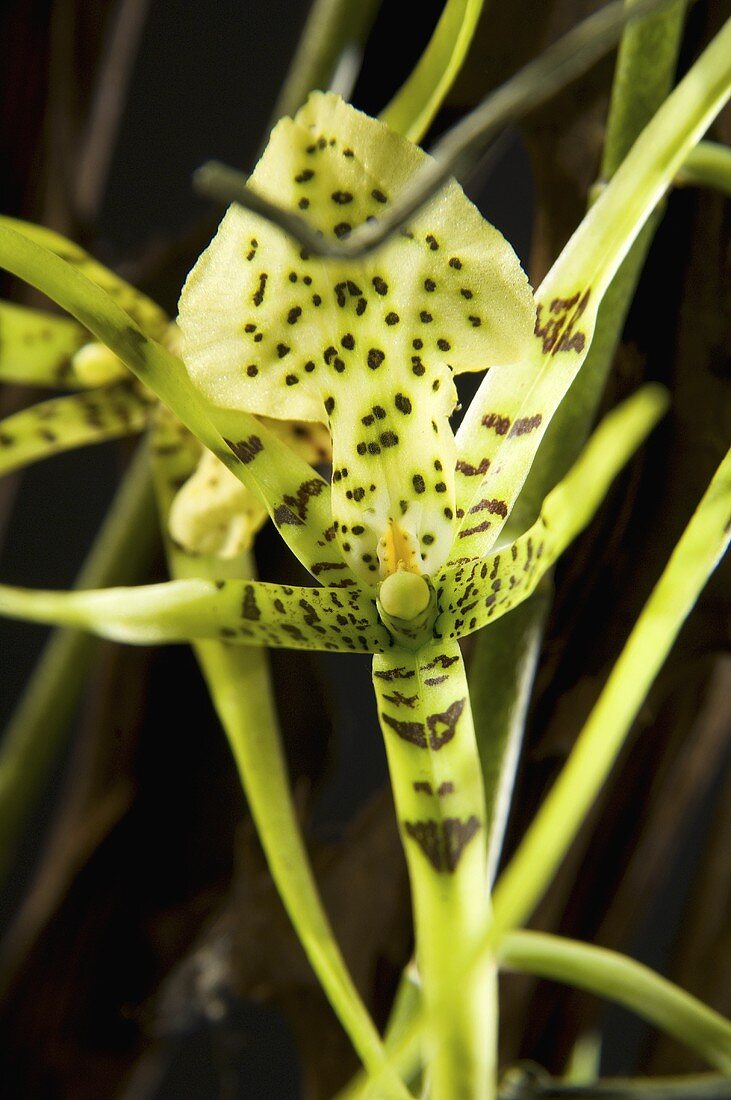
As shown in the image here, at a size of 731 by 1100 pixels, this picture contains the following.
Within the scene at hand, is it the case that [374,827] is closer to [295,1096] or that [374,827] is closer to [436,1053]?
[436,1053]

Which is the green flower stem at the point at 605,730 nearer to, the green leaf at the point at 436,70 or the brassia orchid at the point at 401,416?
the brassia orchid at the point at 401,416

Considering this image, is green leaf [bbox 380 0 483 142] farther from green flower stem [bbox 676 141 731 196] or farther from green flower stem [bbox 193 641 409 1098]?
green flower stem [bbox 193 641 409 1098]

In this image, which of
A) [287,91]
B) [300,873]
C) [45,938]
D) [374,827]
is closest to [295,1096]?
[45,938]

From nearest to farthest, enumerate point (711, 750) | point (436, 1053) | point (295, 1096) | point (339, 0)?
point (436, 1053)
point (339, 0)
point (711, 750)
point (295, 1096)

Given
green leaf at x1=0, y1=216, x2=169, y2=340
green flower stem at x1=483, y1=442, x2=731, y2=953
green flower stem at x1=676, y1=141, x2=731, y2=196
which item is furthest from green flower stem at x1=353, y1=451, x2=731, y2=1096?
green leaf at x1=0, y1=216, x2=169, y2=340

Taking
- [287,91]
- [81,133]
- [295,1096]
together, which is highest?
[81,133]

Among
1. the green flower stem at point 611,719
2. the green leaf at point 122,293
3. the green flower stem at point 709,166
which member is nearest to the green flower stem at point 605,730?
the green flower stem at point 611,719

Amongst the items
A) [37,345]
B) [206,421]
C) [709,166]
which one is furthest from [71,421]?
[709,166]
